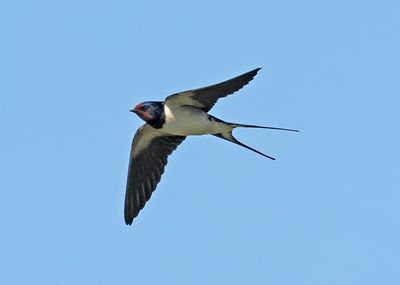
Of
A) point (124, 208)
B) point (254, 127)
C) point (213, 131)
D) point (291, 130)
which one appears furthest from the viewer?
point (124, 208)

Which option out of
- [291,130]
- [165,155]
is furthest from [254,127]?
[165,155]

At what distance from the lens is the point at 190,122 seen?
9320 millimetres

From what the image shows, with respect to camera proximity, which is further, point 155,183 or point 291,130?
point 155,183

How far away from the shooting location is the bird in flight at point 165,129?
9164 mm

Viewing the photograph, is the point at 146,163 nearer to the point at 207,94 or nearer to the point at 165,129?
the point at 165,129

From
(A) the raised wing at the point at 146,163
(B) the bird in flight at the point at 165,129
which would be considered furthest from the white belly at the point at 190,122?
(A) the raised wing at the point at 146,163

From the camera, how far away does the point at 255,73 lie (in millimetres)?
8445

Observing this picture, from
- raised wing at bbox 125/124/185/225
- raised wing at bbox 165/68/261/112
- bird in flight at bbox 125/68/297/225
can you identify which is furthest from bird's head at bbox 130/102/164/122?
raised wing at bbox 125/124/185/225

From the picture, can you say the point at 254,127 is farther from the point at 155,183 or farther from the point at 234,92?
the point at 155,183

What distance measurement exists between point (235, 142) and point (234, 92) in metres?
0.86

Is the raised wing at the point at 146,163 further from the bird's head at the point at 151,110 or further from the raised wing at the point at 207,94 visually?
the raised wing at the point at 207,94

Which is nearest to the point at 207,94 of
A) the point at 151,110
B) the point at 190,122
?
the point at 190,122

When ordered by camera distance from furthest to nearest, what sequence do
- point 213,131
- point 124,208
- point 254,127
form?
1. point 124,208
2. point 213,131
3. point 254,127

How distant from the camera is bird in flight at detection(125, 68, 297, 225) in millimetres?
9164
